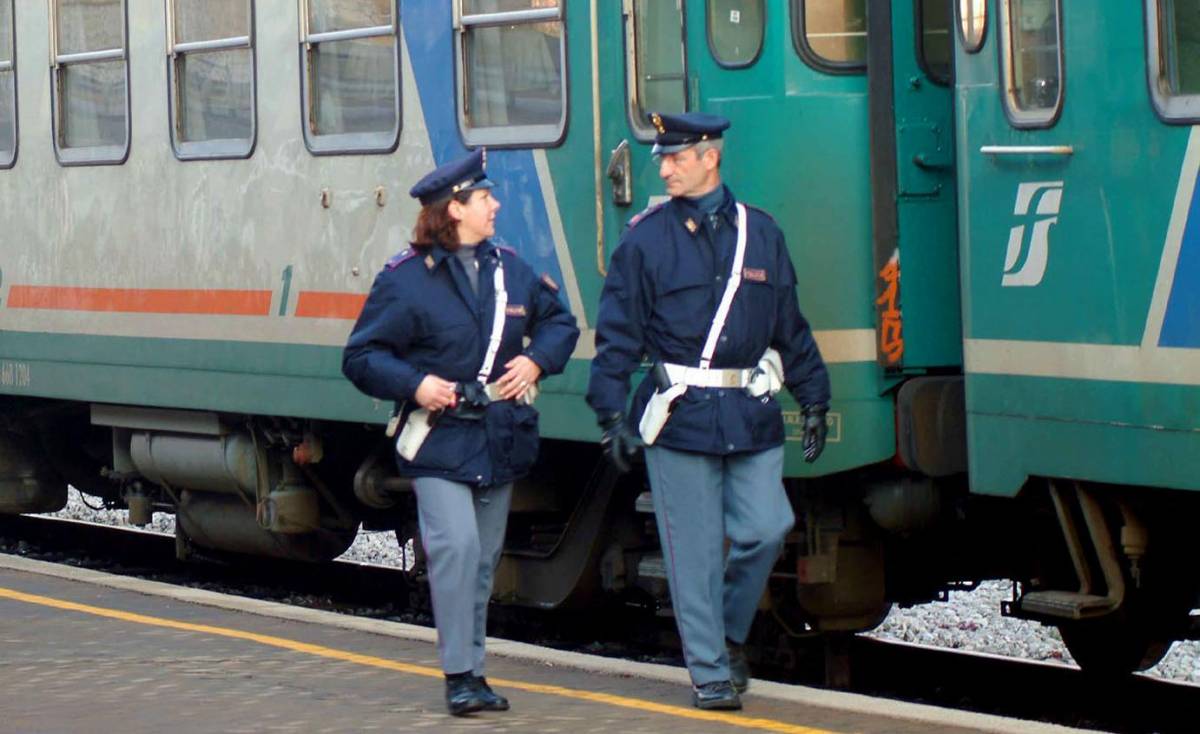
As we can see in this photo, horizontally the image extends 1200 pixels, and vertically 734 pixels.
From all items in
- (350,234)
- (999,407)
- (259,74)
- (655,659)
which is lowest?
(655,659)

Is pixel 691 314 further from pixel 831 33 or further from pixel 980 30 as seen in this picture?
pixel 831 33

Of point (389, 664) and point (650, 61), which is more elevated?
point (650, 61)

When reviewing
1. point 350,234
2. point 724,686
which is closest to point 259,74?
point 350,234

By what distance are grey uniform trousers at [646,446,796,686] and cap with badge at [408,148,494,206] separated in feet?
3.09

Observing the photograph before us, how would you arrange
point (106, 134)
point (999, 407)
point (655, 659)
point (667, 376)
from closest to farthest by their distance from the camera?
1. point (667, 376)
2. point (999, 407)
3. point (655, 659)
4. point (106, 134)

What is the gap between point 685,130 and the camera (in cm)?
701

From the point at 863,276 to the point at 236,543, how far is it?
15.0ft

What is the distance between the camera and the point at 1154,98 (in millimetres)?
7047

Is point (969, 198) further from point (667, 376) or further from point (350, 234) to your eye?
point (350, 234)

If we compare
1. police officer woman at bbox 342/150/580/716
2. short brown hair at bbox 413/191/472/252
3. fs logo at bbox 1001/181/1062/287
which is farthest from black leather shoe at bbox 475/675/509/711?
fs logo at bbox 1001/181/1062/287

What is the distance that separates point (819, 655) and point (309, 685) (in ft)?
8.49

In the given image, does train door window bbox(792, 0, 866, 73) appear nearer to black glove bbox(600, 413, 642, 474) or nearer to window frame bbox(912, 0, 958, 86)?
window frame bbox(912, 0, 958, 86)

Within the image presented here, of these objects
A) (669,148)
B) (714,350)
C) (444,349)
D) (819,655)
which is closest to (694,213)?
(669,148)

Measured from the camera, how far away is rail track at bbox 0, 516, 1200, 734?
884cm
